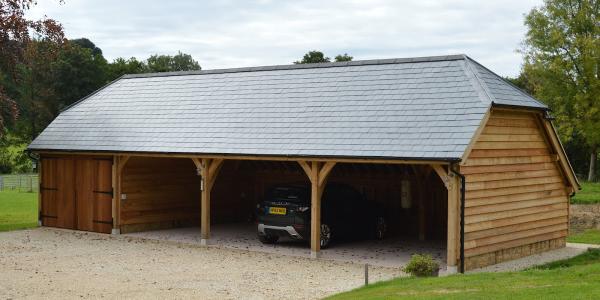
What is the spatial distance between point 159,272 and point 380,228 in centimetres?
662

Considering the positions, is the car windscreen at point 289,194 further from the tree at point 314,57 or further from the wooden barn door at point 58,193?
the tree at point 314,57

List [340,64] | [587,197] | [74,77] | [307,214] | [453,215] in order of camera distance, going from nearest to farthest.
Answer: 1. [453,215]
2. [307,214]
3. [340,64]
4. [587,197]
5. [74,77]

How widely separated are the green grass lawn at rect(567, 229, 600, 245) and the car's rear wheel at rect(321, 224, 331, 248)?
22.5ft

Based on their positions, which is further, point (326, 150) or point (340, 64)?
point (340, 64)

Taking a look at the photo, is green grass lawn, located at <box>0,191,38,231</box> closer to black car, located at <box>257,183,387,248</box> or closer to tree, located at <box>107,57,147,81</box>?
black car, located at <box>257,183,387,248</box>

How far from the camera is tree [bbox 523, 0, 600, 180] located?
40.4m

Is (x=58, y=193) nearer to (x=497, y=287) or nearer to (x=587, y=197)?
(x=497, y=287)

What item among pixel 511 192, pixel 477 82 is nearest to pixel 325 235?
pixel 511 192

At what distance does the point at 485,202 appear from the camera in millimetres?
14352

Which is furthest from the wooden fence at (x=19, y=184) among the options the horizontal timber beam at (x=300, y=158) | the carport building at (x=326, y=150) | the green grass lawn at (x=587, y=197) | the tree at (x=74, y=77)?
the green grass lawn at (x=587, y=197)

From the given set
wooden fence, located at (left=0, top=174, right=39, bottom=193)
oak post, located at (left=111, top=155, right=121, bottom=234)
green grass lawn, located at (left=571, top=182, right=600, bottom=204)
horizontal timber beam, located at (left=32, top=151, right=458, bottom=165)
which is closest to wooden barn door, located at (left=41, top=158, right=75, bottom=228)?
horizontal timber beam, located at (left=32, top=151, right=458, bottom=165)

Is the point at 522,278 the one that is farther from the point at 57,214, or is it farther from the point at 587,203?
the point at 587,203

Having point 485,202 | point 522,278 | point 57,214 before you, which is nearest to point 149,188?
point 57,214

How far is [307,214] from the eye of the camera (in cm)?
1611
